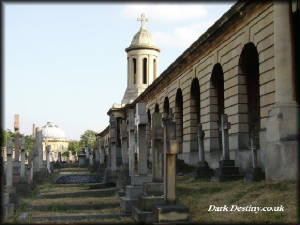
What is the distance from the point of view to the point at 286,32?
617 inches

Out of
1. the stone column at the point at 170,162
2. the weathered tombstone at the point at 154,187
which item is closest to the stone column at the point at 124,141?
the weathered tombstone at the point at 154,187

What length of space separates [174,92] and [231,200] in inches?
885

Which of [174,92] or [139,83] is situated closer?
[174,92]

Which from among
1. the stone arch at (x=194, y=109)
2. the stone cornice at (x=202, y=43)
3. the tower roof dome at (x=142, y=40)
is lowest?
the stone arch at (x=194, y=109)

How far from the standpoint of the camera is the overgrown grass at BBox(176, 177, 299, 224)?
1015 centimetres

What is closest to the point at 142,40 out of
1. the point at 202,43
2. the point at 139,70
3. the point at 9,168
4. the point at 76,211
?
the point at 139,70

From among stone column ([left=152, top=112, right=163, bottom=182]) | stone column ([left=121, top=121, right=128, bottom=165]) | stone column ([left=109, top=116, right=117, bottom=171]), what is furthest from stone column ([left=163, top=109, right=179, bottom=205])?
stone column ([left=109, top=116, right=117, bottom=171])

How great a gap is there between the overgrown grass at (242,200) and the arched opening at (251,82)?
6203mm

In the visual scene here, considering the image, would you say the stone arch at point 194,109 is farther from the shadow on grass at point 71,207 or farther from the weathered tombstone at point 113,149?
the shadow on grass at point 71,207

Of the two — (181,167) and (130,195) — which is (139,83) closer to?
(181,167)

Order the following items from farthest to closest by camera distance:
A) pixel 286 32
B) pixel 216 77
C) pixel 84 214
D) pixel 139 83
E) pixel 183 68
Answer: pixel 139 83
pixel 183 68
pixel 216 77
pixel 286 32
pixel 84 214

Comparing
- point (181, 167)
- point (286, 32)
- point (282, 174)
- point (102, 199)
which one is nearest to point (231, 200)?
point (282, 174)

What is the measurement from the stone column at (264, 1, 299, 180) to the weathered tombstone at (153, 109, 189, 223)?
16.8 feet

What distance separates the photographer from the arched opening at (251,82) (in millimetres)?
21475
